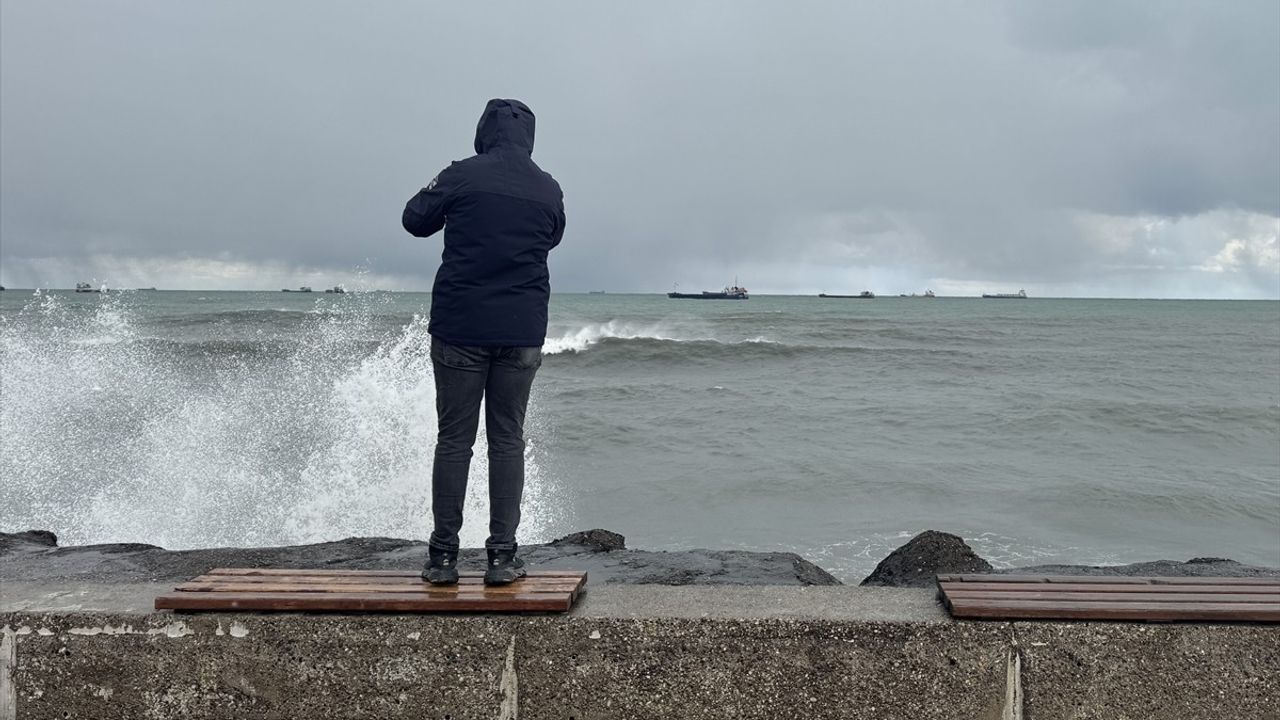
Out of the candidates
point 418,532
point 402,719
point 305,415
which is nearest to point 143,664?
point 402,719

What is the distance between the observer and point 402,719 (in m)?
2.85

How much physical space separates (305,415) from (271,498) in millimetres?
3562

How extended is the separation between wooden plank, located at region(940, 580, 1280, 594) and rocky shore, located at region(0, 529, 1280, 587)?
6.52 ft

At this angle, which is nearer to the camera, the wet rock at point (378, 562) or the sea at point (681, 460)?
the wet rock at point (378, 562)

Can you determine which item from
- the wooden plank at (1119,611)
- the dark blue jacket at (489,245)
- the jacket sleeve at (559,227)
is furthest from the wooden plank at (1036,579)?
the jacket sleeve at (559,227)

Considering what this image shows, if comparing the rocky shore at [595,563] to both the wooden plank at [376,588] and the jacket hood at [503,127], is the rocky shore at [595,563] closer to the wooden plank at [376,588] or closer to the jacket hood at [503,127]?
the wooden plank at [376,588]

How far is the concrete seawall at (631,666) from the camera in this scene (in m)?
2.75

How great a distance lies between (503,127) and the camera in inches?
130

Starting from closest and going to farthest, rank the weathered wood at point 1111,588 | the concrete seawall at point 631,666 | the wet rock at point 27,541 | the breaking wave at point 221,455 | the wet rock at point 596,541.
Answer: the concrete seawall at point 631,666, the weathered wood at point 1111,588, the wet rock at point 27,541, the wet rock at point 596,541, the breaking wave at point 221,455

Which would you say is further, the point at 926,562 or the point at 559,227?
the point at 926,562

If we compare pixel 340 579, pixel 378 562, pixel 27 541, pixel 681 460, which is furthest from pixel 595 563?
pixel 681 460

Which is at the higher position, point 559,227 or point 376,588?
point 559,227

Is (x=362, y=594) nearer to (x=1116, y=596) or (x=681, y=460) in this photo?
(x=1116, y=596)

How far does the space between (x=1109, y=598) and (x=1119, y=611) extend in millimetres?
158
